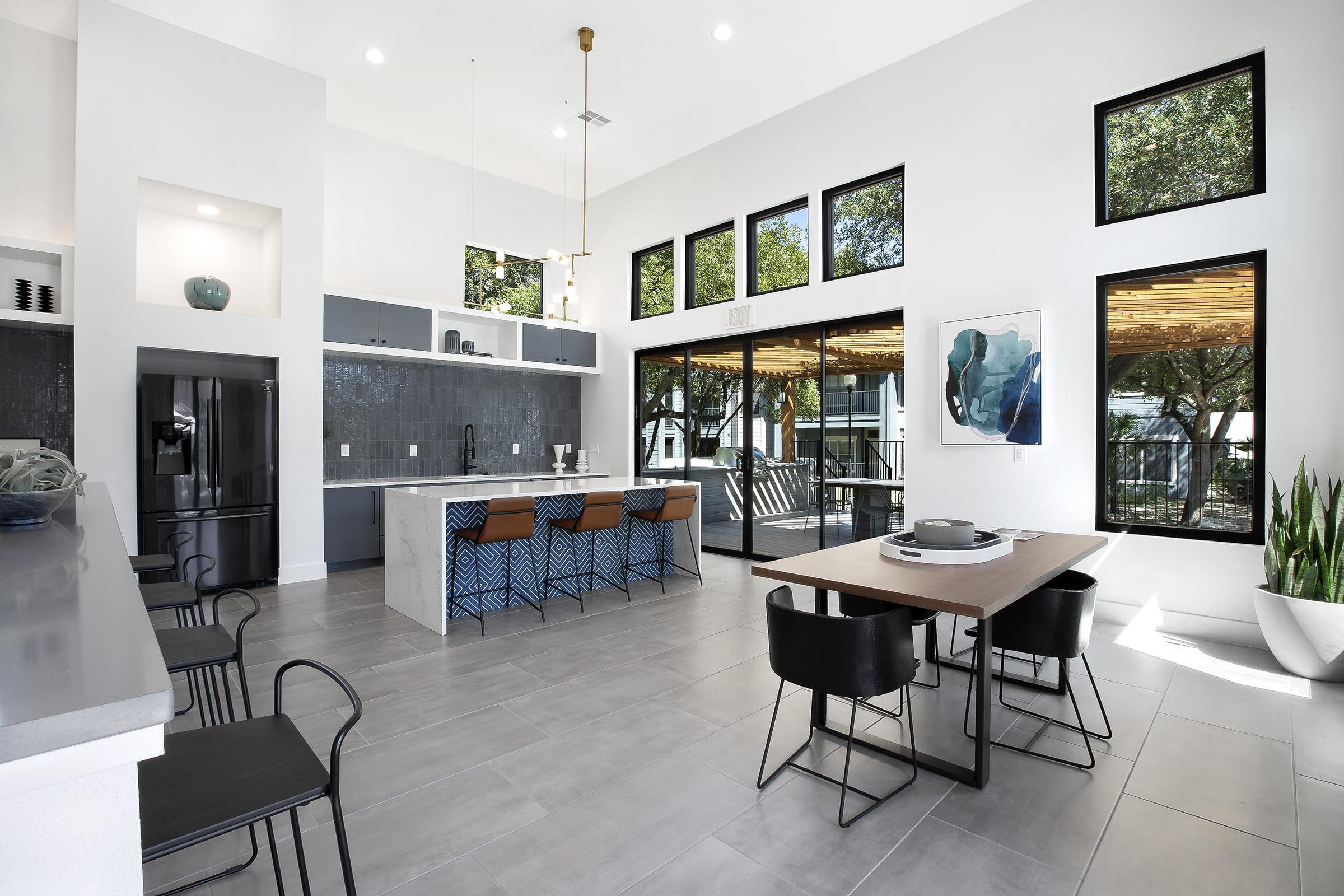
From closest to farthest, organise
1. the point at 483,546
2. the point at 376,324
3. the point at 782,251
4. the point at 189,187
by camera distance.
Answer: the point at 483,546, the point at 189,187, the point at 376,324, the point at 782,251

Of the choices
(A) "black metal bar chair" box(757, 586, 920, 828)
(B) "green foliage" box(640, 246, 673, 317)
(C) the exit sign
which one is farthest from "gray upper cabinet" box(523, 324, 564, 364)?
(A) "black metal bar chair" box(757, 586, 920, 828)

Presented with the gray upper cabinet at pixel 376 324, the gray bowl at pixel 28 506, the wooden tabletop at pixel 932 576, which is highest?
the gray upper cabinet at pixel 376 324

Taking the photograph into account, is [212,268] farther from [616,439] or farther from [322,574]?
[616,439]

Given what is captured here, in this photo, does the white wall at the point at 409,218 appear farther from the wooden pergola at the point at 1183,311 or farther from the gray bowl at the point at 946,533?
the wooden pergola at the point at 1183,311

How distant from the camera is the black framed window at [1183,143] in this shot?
153 inches

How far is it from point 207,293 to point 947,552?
555cm

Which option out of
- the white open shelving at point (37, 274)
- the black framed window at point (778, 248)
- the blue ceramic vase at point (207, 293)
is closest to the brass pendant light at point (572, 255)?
the black framed window at point (778, 248)

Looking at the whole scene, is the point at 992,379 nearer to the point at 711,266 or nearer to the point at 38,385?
the point at 711,266

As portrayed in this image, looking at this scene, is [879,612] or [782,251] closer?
[879,612]

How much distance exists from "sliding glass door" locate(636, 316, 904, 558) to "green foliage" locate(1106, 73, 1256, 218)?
1.77 meters

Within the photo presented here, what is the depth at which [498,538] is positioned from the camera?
422 cm

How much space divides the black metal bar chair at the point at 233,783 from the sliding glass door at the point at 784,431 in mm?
4797

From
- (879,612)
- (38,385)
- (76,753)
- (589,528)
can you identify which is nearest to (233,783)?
(76,753)

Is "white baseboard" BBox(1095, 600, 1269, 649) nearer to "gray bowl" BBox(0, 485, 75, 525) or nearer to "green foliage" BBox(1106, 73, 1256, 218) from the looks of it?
"green foliage" BBox(1106, 73, 1256, 218)
